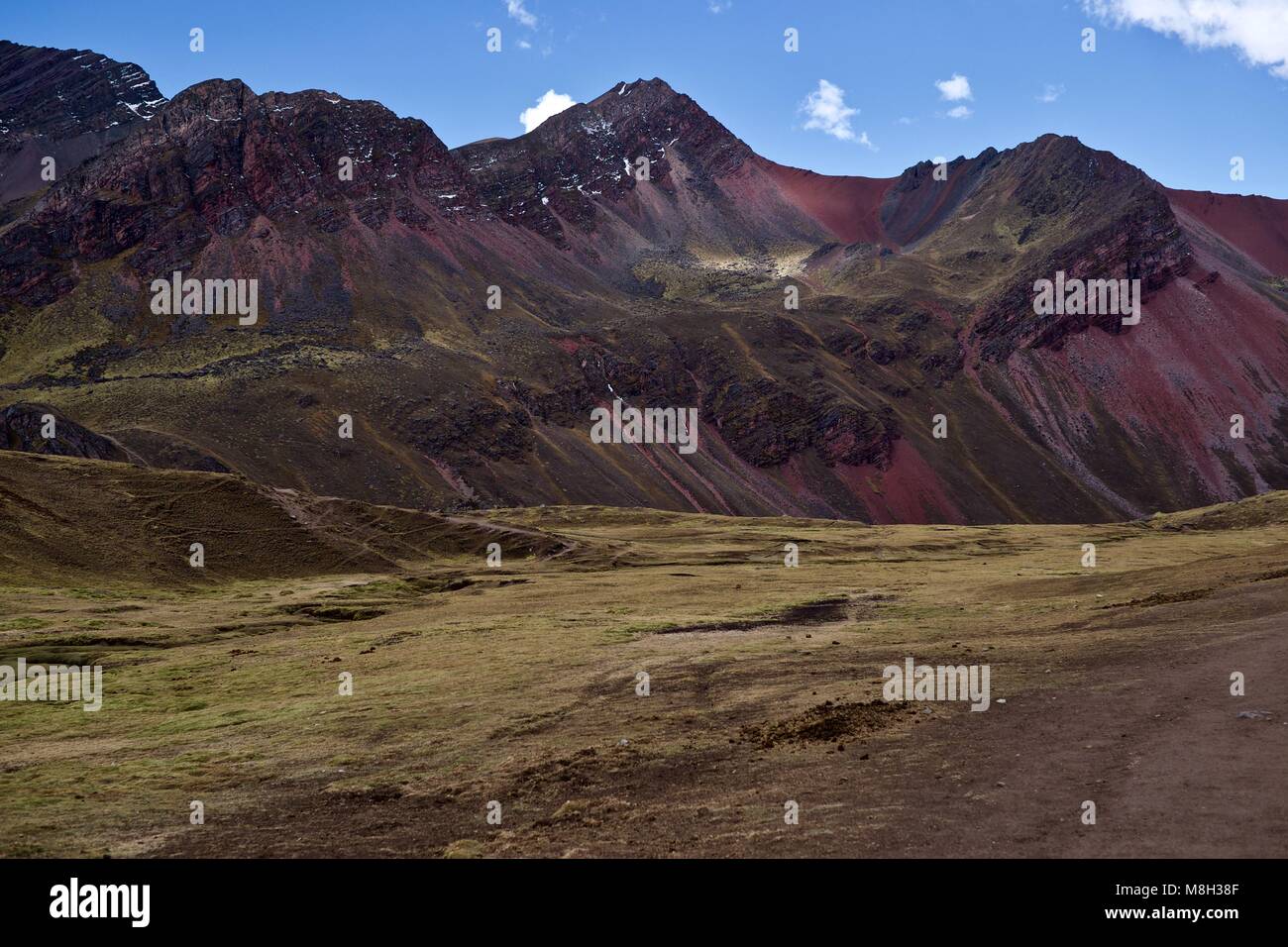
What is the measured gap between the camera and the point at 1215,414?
19262 centimetres

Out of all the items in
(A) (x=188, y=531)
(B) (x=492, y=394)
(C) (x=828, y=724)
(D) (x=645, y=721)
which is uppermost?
(B) (x=492, y=394)

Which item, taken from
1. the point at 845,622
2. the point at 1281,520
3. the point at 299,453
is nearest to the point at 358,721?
the point at 845,622

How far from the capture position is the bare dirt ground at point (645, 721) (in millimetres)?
18906

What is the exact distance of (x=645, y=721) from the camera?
2836 cm

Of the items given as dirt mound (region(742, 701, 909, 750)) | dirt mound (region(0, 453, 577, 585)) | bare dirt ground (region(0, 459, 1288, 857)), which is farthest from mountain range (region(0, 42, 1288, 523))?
dirt mound (region(742, 701, 909, 750))

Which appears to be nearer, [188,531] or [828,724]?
[828,724]

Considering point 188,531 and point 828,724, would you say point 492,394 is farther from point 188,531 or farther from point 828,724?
point 828,724

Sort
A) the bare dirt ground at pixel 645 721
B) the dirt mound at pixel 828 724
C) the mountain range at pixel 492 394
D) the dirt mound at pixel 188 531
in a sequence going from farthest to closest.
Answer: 1. the mountain range at pixel 492 394
2. the dirt mound at pixel 188 531
3. the dirt mound at pixel 828 724
4. the bare dirt ground at pixel 645 721

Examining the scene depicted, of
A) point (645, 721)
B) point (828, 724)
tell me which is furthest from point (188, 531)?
point (828, 724)

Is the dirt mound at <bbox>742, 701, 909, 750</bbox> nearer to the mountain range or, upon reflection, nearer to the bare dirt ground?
the bare dirt ground

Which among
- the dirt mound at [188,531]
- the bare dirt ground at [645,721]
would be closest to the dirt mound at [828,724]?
the bare dirt ground at [645,721]

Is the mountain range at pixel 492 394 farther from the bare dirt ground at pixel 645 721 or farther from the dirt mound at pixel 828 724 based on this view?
the dirt mound at pixel 828 724

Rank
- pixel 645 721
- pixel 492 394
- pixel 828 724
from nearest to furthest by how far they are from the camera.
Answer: pixel 828 724
pixel 645 721
pixel 492 394

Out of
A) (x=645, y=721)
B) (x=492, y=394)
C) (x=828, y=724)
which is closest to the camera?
(x=828, y=724)
